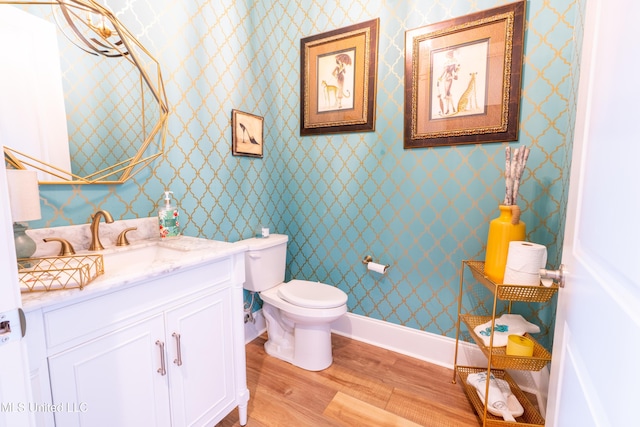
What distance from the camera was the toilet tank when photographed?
2004 millimetres

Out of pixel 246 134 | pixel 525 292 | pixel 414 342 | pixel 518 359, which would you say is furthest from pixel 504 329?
pixel 246 134

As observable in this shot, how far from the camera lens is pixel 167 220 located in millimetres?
1552

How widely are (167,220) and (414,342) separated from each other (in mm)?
1765

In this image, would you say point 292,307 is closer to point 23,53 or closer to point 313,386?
point 313,386

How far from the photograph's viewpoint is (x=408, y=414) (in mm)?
1566

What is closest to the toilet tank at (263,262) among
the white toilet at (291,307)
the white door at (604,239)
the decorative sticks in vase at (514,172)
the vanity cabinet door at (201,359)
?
the white toilet at (291,307)

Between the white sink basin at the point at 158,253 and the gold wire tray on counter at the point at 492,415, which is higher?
the white sink basin at the point at 158,253

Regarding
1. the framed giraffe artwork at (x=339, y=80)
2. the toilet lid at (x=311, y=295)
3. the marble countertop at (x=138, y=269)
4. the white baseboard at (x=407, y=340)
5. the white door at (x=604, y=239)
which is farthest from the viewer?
the framed giraffe artwork at (x=339, y=80)

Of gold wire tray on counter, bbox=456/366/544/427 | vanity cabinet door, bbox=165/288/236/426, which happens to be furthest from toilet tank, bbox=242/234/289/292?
gold wire tray on counter, bbox=456/366/544/427

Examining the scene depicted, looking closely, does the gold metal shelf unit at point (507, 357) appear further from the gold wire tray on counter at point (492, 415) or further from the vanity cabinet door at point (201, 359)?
the vanity cabinet door at point (201, 359)

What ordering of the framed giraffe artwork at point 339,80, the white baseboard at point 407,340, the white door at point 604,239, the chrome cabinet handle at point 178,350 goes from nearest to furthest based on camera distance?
1. the white door at point 604,239
2. the chrome cabinet handle at point 178,350
3. the white baseboard at point 407,340
4. the framed giraffe artwork at point 339,80

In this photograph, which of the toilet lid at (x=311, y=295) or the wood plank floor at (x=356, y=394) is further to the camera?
the toilet lid at (x=311, y=295)

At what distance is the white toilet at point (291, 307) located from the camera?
1.83m

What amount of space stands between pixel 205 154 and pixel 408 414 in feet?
6.23
